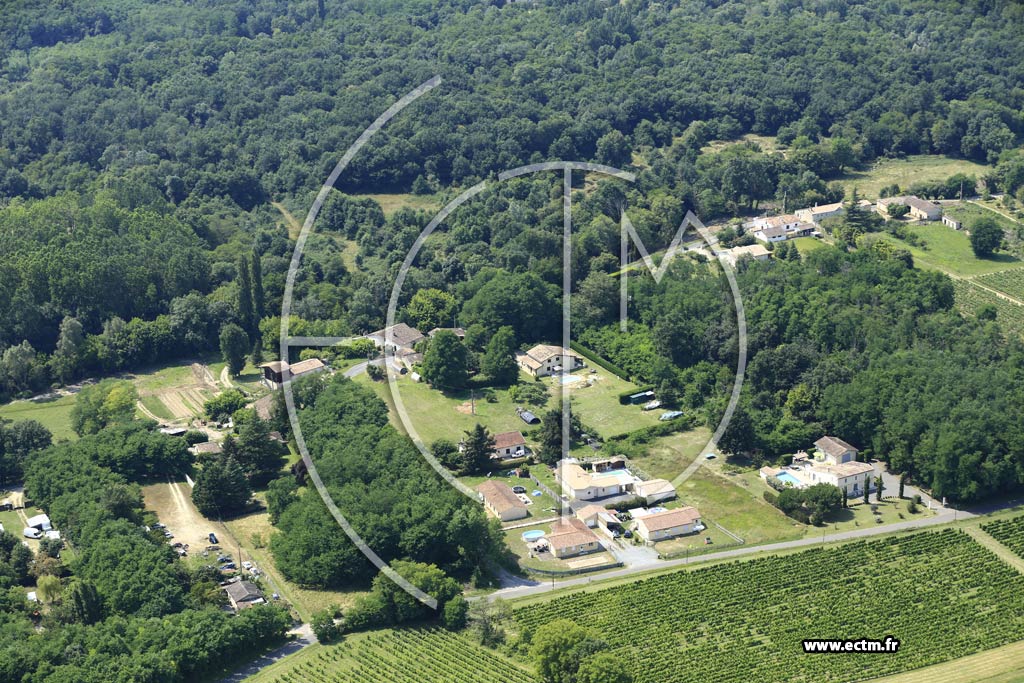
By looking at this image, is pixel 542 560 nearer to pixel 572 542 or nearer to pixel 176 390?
pixel 572 542

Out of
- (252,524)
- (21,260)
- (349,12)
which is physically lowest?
(252,524)

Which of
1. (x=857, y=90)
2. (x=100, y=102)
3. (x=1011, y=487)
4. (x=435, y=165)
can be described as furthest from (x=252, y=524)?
(x=857, y=90)

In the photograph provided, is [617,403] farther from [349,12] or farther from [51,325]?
[349,12]

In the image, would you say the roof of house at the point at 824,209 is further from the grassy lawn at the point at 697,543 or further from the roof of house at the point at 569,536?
the roof of house at the point at 569,536

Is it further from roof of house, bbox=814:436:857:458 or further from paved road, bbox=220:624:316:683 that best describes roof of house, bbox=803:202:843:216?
paved road, bbox=220:624:316:683

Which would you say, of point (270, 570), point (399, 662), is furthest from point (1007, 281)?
point (399, 662)

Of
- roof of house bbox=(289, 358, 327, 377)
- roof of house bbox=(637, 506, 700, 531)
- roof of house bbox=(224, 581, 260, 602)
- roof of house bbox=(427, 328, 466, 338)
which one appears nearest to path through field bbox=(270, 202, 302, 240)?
roof of house bbox=(427, 328, 466, 338)
